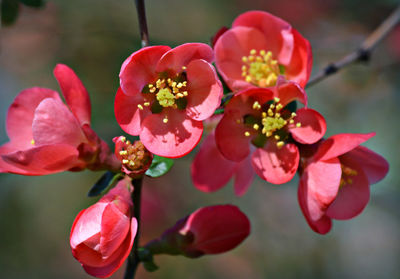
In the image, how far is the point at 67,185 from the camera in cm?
314

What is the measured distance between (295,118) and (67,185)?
97.4 inches

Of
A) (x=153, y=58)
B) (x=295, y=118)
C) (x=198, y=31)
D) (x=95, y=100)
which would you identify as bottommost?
(x=198, y=31)

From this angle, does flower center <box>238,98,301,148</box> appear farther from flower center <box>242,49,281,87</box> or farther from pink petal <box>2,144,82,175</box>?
pink petal <box>2,144,82,175</box>

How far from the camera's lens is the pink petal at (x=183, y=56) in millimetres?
843

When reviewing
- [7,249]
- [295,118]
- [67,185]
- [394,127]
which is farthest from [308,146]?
[67,185]

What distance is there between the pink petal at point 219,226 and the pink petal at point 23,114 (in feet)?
1.43

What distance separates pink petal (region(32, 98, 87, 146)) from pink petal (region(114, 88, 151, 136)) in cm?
12

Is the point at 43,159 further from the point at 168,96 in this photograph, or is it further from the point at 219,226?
the point at 219,226

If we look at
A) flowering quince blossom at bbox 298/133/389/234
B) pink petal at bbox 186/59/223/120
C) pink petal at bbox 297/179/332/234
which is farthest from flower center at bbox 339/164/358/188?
pink petal at bbox 186/59/223/120

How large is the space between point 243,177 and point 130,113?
46 cm

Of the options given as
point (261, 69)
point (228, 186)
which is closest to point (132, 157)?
point (261, 69)

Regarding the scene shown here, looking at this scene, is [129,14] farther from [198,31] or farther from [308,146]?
[308,146]

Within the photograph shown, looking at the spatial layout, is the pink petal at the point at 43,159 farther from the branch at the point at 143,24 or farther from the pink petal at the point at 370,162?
the pink petal at the point at 370,162

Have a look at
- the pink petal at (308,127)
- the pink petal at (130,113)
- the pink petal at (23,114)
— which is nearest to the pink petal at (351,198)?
the pink petal at (308,127)
